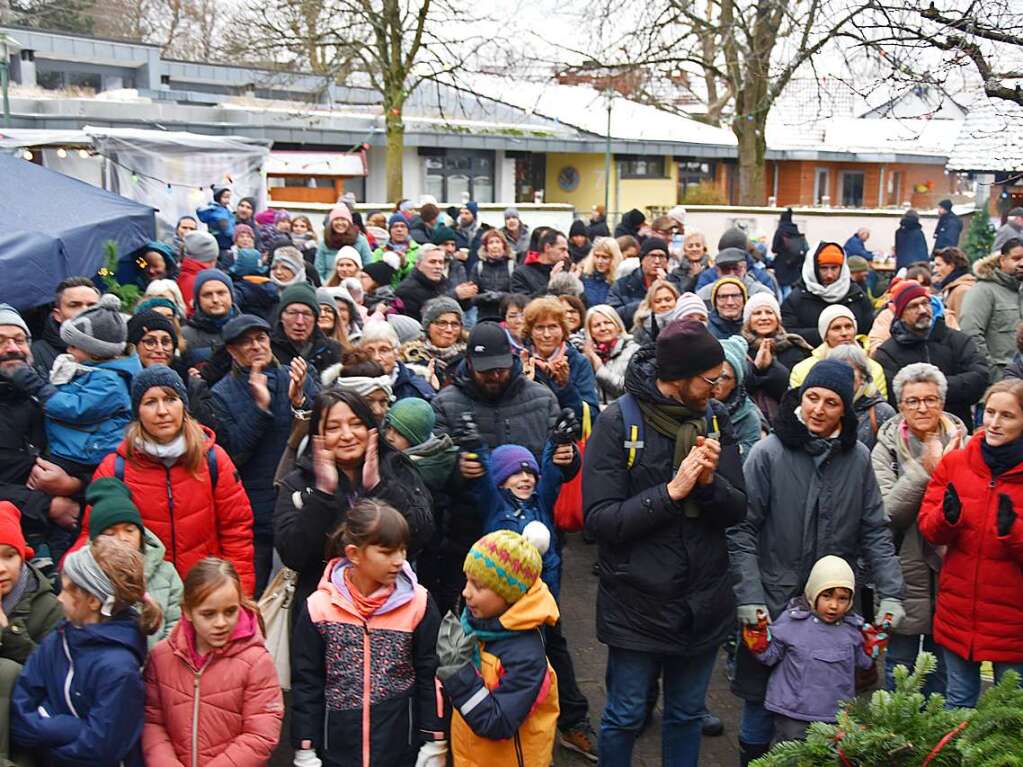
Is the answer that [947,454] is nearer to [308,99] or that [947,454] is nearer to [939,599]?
[939,599]

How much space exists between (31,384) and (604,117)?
34.7 meters

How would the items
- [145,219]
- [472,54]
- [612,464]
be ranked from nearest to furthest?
[612,464] < [145,219] < [472,54]

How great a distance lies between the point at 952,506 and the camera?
4457 millimetres

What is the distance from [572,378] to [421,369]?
0.92 m

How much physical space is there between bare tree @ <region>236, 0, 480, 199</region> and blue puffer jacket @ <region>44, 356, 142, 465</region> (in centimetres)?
1968

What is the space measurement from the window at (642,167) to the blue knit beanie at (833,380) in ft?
Result: 110

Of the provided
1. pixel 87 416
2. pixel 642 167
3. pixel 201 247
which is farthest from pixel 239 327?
pixel 642 167

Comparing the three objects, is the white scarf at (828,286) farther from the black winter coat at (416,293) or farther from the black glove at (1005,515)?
the black glove at (1005,515)

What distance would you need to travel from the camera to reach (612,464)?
4.05 meters

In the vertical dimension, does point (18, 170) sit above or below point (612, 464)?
above

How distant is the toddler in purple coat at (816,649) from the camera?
4.22 m

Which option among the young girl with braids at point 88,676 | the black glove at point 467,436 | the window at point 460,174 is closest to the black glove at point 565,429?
the black glove at point 467,436

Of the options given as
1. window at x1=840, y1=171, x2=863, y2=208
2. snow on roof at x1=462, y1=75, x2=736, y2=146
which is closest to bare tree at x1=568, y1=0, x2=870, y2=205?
snow on roof at x1=462, y1=75, x2=736, y2=146

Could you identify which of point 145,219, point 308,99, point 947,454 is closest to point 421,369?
point 947,454
